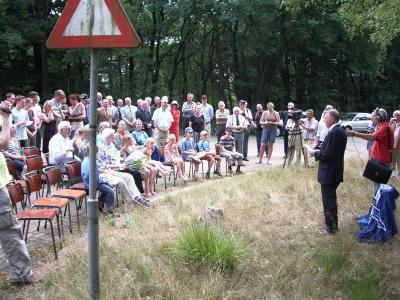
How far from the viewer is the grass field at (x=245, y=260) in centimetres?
466

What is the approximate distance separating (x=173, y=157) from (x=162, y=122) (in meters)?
2.27

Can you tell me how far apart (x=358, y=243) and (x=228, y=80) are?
1133 inches

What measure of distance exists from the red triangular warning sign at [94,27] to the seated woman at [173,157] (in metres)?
7.80

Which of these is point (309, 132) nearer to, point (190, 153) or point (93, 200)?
point (190, 153)

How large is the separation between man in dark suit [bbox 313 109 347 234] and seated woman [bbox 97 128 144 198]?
3328 mm

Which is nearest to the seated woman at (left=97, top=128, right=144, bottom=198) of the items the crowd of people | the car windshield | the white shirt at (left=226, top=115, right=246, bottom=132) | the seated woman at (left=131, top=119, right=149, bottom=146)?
the crowd of people

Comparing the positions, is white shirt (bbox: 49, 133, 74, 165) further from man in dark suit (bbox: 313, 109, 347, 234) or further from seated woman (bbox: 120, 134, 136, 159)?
man in dark suit (bbox: 313, 109, 347, 234)

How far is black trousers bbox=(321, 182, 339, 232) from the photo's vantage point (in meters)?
6.90

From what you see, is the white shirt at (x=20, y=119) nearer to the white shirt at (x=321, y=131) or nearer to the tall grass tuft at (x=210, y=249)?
the tall grass tuft at (x=210, y=249)

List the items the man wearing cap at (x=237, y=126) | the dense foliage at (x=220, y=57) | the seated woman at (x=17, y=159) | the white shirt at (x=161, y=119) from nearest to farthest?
the seated woman at (x=17, y=159) → the white shirt at (x=161, y=119) → the man wearing cap at (x=237, y=126) → the dense foliage at (x=220, y=57)

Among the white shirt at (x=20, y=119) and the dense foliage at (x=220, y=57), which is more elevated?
the dense foliage at (x=220, y=57)

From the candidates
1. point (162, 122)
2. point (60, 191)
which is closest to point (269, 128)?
point (162, 122)

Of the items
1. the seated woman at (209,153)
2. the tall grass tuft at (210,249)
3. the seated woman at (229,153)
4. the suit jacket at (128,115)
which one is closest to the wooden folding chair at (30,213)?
the tall grass tuft at (210,249)

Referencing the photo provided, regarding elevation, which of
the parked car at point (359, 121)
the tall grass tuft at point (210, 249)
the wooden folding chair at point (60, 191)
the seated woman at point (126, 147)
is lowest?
the parked car at point (359, 121)
